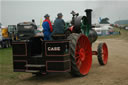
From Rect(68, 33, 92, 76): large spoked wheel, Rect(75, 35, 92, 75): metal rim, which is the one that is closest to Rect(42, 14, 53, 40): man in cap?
Rect(68, 33, 92, 76): large spoked wheel

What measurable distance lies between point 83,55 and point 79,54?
0.24m

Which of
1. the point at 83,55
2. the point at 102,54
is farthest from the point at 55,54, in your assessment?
the point at 102,54

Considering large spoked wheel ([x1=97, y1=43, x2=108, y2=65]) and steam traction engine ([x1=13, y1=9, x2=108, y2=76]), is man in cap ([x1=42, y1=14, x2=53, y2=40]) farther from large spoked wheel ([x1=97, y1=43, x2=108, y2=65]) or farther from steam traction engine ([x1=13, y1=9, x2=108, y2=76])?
large spoked wheel ([x1=97, y1=43, x2=108, y2=65])

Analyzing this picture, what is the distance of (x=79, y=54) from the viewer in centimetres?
677

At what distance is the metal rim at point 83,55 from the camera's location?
6.73 metres

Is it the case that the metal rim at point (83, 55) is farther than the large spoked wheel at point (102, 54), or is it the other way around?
the large spoked wheel at point (102, 54)

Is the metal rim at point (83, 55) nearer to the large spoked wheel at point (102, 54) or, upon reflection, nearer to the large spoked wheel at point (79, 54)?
the large spoked wheel at point (79, 54)

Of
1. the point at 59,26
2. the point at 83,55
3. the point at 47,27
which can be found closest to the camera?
the point at 59,26

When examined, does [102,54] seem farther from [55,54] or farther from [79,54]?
[55,54]

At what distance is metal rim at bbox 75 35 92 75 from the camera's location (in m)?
6.73

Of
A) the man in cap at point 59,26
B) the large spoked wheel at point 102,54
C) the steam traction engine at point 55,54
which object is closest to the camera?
the steam traction engine at point 55,54

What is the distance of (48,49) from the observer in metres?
6.05

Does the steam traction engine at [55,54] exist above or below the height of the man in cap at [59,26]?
below

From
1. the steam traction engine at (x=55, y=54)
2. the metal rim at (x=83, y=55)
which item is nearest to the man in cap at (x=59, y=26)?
the steam traction engine at (x=55, y=54)
